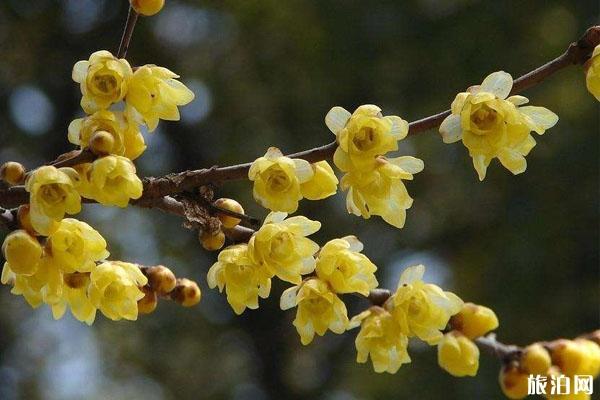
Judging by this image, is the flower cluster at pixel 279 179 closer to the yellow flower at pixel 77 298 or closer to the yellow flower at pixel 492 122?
the yellow flower at pixel 492 122

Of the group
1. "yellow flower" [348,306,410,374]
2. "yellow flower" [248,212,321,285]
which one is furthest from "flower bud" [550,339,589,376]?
"yellow flower" [248,212,321,285]

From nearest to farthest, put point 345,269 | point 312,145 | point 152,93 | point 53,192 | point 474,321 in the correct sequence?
point 53,192, point 152,93, point 345,269, point 474,321, point 312,145

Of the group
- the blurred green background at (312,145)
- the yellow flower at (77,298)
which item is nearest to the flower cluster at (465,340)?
the yellow flower at (77,298)

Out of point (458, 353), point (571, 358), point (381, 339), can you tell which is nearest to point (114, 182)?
point (381, 339)

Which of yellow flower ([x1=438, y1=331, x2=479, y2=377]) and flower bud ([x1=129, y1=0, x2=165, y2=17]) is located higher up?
flower bud ([x1=129, y1=0, x2=165, y2=17])

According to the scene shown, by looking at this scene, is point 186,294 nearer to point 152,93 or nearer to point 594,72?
point 152,93

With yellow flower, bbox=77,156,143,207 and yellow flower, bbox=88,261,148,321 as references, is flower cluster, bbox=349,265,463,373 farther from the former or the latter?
yellow flower, bbox=77,156,143,207

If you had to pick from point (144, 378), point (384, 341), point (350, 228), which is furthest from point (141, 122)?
point (144, 378)
